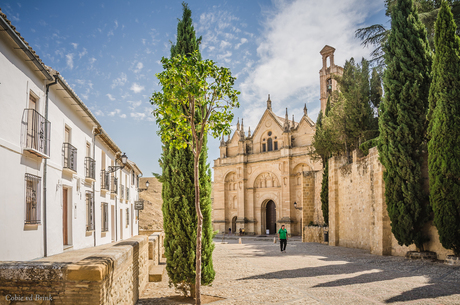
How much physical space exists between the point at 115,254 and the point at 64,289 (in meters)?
1.07

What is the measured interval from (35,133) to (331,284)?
26.6 ft

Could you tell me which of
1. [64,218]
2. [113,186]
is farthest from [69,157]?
[113,186]

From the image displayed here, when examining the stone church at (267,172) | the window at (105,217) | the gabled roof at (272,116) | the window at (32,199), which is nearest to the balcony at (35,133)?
the window at (32,199)

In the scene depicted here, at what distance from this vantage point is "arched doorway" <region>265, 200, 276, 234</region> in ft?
137

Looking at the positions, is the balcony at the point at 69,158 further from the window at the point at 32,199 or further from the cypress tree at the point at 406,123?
the cypress tree at the point at 406,123

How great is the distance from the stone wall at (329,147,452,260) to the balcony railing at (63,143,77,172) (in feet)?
41.0

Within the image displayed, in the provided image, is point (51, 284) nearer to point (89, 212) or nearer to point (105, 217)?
point (89, 212)

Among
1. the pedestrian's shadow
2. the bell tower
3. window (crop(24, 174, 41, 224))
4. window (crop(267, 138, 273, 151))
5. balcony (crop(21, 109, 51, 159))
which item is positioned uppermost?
the bell tower

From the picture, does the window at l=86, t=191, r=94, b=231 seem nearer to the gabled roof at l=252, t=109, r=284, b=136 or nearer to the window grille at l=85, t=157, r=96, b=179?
the window grille at l=85, t=157, r=96, b=179

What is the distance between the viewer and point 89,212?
1365 cm

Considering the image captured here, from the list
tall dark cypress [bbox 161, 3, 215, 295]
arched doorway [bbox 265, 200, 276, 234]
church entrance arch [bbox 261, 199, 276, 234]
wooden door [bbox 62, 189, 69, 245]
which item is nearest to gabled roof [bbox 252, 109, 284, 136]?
church entrance arch [bbox 261, 199, 276, 234]

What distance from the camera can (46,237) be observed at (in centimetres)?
900

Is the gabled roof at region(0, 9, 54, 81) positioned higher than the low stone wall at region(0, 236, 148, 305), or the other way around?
the gabled roof at region(0, 9, 54, 81)

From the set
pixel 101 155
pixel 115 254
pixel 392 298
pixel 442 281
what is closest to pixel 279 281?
pixel 392 298
